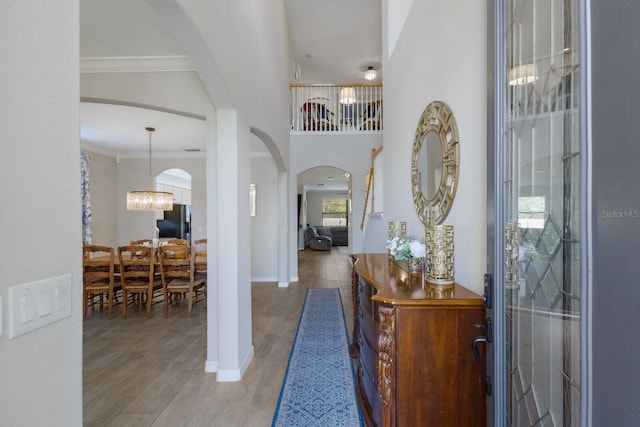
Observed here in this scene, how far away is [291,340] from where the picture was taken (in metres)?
3.46

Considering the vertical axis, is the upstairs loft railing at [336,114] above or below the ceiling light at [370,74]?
below

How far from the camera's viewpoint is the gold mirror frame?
191 cm

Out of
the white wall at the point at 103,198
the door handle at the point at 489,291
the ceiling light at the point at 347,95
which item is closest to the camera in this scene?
the door handle at the point at 489,291

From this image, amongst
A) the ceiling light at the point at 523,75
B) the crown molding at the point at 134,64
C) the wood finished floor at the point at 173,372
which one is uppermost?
the crown molding at the point at 134,64

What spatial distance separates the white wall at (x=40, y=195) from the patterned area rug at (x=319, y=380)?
1.58 metres

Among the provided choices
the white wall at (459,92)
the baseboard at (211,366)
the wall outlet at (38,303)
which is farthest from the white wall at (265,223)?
the wall outlet at (38,303)

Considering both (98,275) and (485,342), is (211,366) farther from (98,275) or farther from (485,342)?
(98,275)

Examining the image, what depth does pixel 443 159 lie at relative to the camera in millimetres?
2037

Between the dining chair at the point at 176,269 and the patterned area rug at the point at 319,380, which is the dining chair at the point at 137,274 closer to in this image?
the dining chair at the point at 176,269

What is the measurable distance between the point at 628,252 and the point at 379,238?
415 centimetres

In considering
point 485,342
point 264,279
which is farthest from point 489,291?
point 264,279

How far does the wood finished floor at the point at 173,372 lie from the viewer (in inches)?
86.7

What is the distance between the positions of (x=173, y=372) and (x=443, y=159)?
2.86m

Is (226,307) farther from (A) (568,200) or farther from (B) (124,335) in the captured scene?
(A) (568,200)
